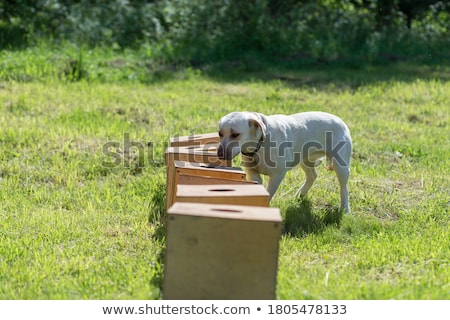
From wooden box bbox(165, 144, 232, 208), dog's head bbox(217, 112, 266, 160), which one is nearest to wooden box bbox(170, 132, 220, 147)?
wooden box bbox(165, 144, 232, 208)

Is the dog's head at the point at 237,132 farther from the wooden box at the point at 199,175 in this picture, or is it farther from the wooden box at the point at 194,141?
the wooden box at the point at 194,141

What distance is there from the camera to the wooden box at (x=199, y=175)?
482 cm

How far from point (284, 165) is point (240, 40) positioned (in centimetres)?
874

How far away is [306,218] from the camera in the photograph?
18.9ft

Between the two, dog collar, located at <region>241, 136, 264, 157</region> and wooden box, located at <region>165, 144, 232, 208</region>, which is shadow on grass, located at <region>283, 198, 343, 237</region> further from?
wooden box, located at <region>165, 144, 232, 208</region>

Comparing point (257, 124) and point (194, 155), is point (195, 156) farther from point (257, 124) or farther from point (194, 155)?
point (257, 124)

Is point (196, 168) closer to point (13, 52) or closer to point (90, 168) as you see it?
point (90, 168)

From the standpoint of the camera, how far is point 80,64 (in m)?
11.5

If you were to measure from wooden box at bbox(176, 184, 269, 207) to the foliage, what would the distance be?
359 inches

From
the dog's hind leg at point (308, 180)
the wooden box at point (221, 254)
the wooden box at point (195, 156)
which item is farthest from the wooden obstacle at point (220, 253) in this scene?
the dog's hind leg at point (308, 180)

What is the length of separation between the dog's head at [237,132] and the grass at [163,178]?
84cm

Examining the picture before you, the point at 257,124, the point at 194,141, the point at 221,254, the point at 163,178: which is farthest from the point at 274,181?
the point at 221,254

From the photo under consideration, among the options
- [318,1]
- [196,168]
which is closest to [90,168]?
[196,168]

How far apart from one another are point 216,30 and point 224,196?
10602 mm
